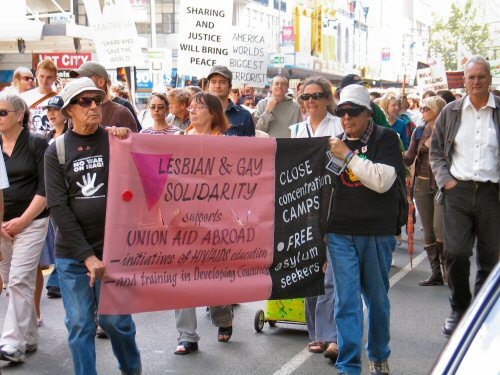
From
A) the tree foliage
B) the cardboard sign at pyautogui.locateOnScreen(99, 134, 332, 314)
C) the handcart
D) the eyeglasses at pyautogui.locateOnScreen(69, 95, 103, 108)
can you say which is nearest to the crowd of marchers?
the eyeglasses at pyautogui.locateOnScreen(69, 95, 103, 108)

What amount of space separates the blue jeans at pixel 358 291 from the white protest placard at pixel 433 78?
14.2 m

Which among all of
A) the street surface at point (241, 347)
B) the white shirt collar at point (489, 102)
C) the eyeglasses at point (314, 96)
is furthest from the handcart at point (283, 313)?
the white shirt collar at point (489, 102)

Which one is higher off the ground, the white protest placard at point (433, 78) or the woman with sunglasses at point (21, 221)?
the white protest placard at point (433, 78)

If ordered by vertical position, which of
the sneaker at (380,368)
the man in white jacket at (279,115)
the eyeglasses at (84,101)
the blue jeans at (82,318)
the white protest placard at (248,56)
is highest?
the white protest placard at (248,56)

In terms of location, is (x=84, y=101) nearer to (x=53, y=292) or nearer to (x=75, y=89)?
(x=75, y=89)

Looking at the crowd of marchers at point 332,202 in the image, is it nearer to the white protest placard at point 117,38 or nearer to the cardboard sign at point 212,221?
the cardboard sign at point 212,221

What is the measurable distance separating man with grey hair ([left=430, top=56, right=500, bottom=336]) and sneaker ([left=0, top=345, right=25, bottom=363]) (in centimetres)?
337

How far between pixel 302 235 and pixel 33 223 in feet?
7.36

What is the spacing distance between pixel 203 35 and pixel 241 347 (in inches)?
237

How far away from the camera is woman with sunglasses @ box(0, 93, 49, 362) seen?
250 inches

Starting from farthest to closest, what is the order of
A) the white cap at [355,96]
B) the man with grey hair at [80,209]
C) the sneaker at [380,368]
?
the sneaker at [380,368]
the white cap at [355,96]
the man with grey hair at [80,209]

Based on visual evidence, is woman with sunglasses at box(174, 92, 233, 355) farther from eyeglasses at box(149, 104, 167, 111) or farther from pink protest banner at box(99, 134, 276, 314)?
eyeglasses at box(149, 104, 167, 111)

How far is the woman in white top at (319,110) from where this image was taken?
6238mm

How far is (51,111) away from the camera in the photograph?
782cm
